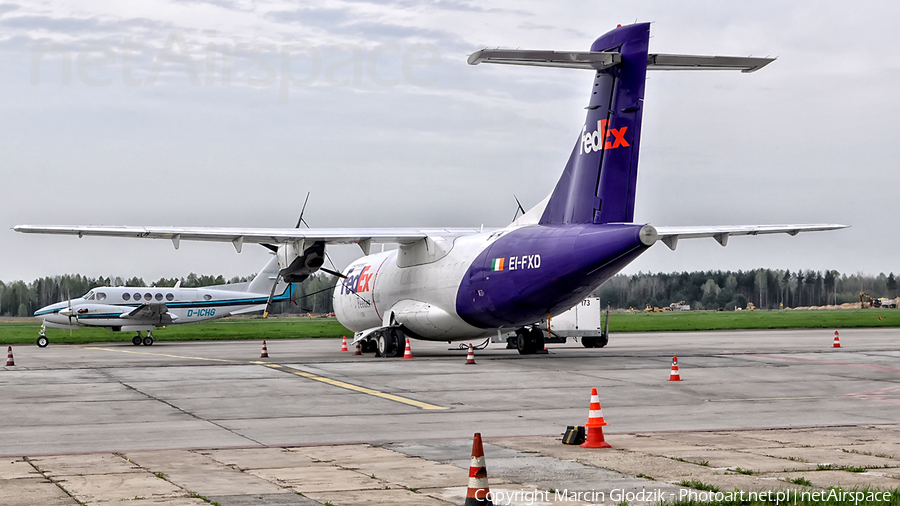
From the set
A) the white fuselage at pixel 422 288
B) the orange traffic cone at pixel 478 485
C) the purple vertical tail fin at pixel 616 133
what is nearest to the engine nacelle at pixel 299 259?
the white fuselage at pixel 422 288

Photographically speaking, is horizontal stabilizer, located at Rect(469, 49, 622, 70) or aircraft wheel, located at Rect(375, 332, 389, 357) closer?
horizontal stabilizer, located at Rect(469, 49, 622, 70)

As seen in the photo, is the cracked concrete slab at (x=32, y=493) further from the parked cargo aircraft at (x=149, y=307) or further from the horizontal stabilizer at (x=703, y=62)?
the parked cargo aircraft at (x=149, y=307)

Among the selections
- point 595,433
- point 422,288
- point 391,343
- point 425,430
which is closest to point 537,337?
point 422,288

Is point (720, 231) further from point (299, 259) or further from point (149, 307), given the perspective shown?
point (149, 307)

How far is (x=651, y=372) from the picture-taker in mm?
22062

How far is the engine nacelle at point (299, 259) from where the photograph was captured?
29.2 meters

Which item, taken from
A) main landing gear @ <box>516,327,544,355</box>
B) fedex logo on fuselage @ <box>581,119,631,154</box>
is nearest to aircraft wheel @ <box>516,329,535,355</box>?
main landing gear @ <box>516,327,544,355</box>

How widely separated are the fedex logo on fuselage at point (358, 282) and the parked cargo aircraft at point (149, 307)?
10156 mm

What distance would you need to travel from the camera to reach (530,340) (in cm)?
2972

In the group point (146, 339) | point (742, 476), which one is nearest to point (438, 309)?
point (742, 476)

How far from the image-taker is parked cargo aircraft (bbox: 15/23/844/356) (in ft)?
73.3

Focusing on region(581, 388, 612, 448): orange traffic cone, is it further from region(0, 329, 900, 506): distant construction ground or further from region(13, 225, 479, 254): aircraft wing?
region(13, 225, 479, 254): aircraft wing

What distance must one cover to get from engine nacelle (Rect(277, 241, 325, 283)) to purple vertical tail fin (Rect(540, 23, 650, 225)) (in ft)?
30.9

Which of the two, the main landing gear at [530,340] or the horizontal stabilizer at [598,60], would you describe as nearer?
the horizontal stabilizer at [598,60]
